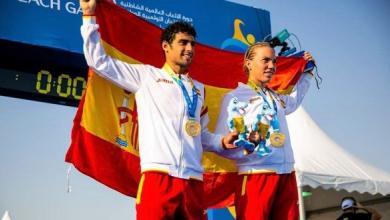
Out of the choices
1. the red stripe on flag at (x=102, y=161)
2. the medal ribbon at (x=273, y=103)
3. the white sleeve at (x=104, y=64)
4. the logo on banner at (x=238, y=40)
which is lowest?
the red stripe on flag at (x=102, y=161)

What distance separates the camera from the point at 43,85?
20.2 ft

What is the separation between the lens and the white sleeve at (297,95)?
3595 millimetres

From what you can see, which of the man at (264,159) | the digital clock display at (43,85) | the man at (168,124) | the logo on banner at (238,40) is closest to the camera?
the man at (168,124)

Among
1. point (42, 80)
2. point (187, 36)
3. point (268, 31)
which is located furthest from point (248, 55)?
point (268, 31)

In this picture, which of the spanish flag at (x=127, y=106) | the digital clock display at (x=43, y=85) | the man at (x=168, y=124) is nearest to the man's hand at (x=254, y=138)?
the man at (x=168, y=124)

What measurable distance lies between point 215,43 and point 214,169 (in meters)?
3.57

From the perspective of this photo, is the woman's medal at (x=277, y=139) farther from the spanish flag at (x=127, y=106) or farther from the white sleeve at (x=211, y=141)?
the spanish flag at (x=127, y=106)

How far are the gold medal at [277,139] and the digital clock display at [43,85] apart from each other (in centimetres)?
374

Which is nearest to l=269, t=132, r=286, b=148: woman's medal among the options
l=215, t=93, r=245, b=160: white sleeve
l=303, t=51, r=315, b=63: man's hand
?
l=215, t=93, r=245, b=160: white sleeve

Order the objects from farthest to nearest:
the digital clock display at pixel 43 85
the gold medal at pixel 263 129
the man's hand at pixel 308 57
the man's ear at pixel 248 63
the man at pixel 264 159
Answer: the digital clock display at pixel 43 85
the man's hand at pixel 308 57
the man's ear at pixel 248 63
the man at pixel 264 159
the gold medal at pixel 263 129

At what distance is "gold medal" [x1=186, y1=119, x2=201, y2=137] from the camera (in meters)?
2.80

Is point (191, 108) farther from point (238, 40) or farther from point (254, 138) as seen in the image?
point (238, 40)

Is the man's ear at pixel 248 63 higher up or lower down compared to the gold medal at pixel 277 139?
higher up

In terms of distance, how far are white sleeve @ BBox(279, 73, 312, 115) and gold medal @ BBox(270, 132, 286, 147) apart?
1.53 feet
